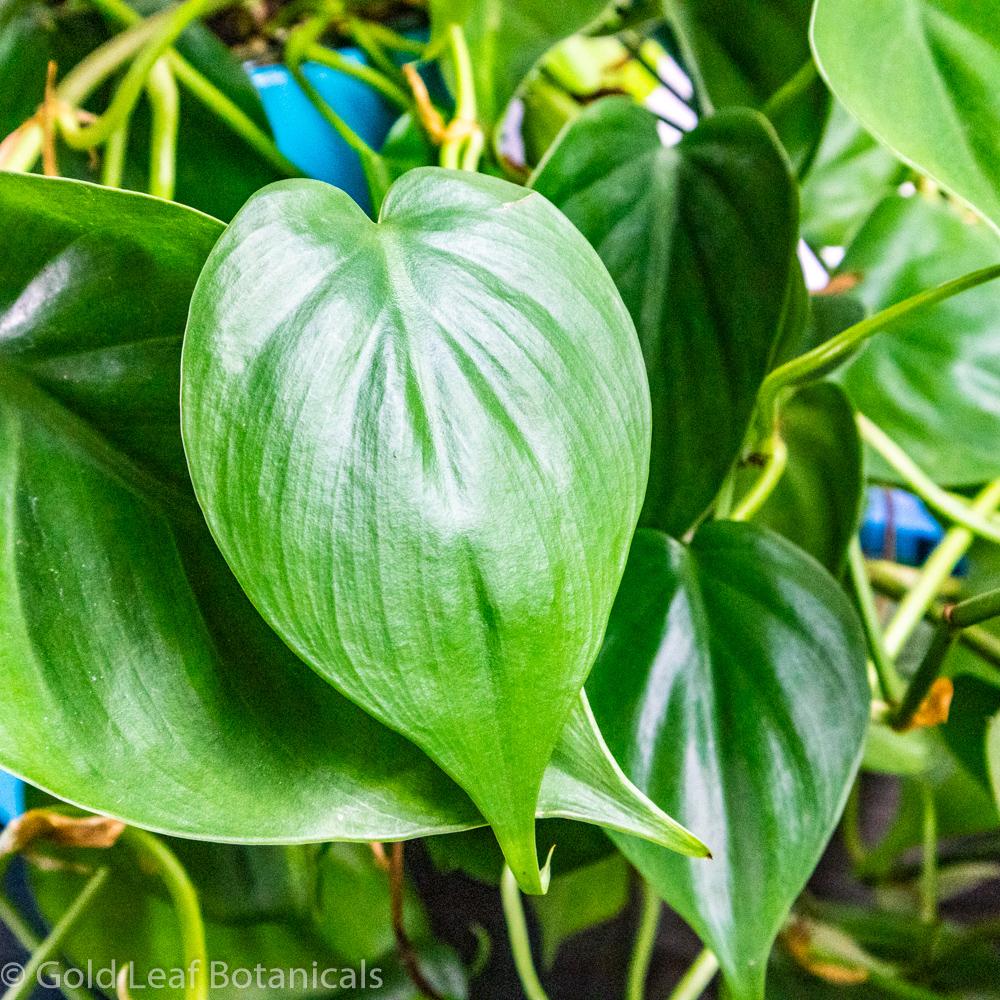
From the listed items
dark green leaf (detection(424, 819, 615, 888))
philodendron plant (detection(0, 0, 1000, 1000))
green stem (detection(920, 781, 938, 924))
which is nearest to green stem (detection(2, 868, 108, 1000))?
philodendron plant (detection(0, 0, 1000, 1000))

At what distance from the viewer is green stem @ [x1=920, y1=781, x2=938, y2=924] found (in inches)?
24.0

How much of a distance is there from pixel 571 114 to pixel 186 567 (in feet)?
1.43

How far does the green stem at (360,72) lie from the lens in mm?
502

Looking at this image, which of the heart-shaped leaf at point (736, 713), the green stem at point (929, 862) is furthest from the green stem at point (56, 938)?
the green stem at point (929, 862)

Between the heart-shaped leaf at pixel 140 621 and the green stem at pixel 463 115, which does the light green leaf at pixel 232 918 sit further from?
the green stem at pixel 463 115

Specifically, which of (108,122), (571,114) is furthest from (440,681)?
(571,114)

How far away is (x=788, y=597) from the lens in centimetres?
37

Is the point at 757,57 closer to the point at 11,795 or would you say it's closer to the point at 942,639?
the point at 942,639

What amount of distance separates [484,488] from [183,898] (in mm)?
304

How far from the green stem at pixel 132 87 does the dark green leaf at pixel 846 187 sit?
1.47 feet

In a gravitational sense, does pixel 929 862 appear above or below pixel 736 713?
below

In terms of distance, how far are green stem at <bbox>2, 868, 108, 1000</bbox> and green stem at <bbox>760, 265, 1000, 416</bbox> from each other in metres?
0.41

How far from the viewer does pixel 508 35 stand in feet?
1.56

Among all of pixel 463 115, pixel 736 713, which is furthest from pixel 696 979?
pixel 463 115
